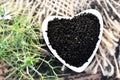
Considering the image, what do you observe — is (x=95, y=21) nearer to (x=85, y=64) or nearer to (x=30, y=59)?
(x=85, y=64)

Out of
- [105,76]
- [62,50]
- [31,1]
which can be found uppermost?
[31,1]

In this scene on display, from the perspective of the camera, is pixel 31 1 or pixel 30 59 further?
pixel 31 1

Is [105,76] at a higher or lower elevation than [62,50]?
lower

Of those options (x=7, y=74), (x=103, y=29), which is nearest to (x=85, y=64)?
(x=103, y=29)
